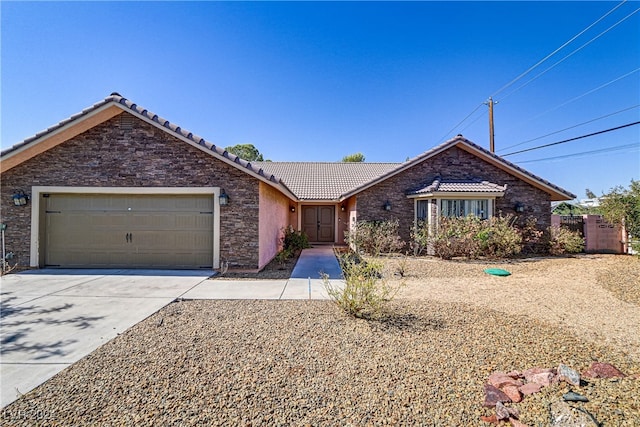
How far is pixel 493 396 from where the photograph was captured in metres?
2.59

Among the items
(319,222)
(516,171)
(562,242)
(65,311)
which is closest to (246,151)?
(319,222)

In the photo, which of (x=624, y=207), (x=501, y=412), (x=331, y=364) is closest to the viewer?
(x=501, y=412)

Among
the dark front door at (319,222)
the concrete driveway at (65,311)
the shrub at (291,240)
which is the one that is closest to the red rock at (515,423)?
the concrete driveway at (65,311)

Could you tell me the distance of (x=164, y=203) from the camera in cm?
873

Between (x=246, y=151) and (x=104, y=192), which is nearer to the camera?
(x=104, y=192)

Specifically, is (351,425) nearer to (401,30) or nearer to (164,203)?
(164,203)

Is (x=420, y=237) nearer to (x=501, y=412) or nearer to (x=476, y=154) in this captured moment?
(x=476, y=154)

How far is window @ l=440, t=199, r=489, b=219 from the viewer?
453 inches

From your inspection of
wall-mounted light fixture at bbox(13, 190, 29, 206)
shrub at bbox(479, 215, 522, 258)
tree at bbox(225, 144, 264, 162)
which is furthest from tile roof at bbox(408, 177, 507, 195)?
tree at bbox(225, 144, 264, 162)

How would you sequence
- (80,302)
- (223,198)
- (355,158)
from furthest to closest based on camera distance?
(355,158), (223,198), (80,302)

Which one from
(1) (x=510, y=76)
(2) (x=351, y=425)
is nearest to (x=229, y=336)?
(2) (x=351, y=425)

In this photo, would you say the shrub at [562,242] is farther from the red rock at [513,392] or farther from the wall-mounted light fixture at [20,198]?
the wall-mounted light fixture at [20,198]

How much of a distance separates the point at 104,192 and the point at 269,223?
5.30 m

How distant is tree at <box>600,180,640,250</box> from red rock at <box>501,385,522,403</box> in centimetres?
1437
